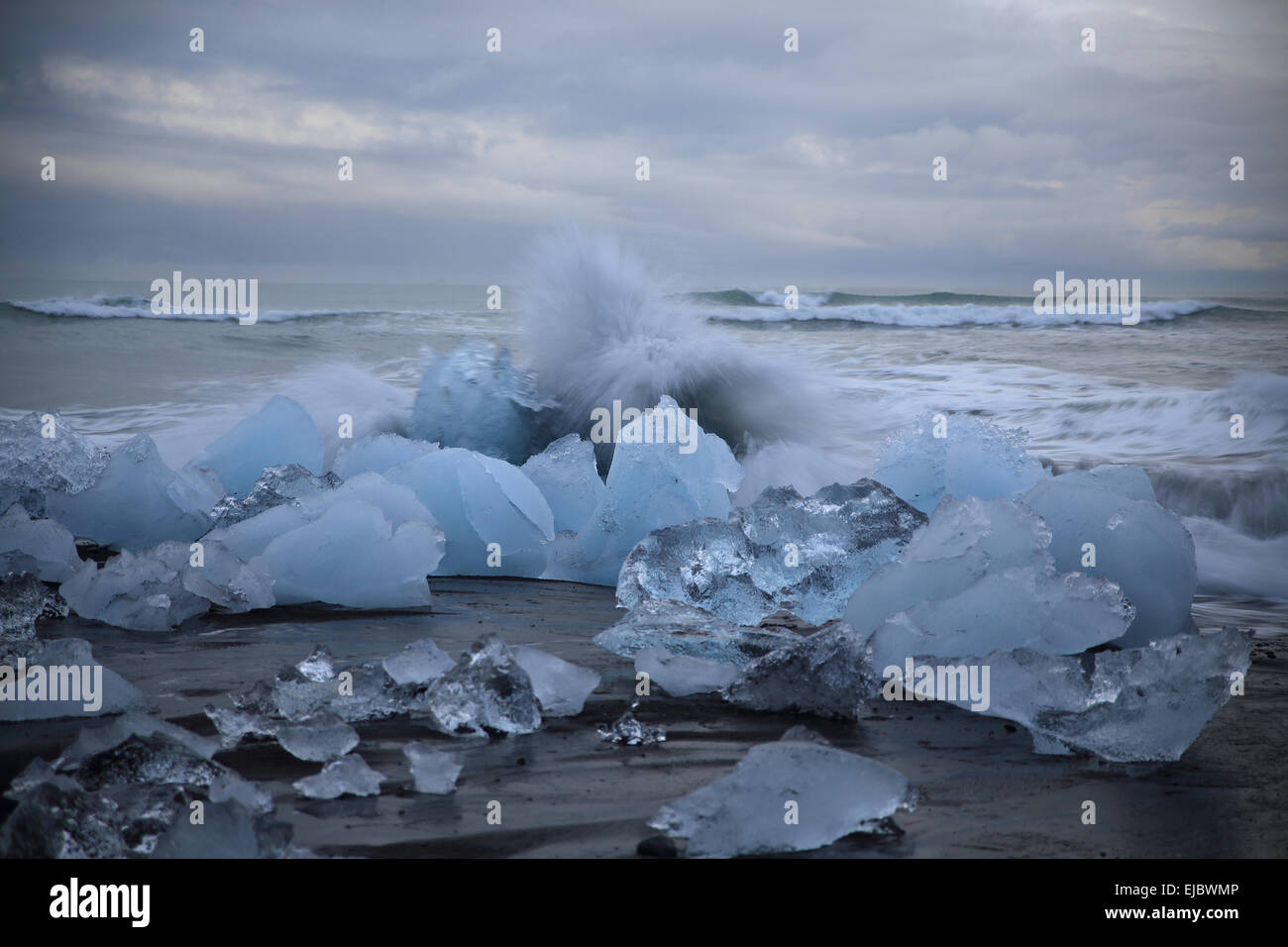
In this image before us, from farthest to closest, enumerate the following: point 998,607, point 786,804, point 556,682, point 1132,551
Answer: point 1132,551, point 998,607, point 556,682, point 786,804

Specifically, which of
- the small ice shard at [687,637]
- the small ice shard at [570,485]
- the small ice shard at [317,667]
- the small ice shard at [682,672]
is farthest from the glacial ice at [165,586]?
the small ice shard at [570,485]

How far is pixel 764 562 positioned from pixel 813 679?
1332mm

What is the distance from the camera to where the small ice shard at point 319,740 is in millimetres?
2256

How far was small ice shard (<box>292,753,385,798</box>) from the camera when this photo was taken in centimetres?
206

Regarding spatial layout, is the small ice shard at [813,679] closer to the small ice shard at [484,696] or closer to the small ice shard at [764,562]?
the small ice shard at [484,696]

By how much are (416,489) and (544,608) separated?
981mm

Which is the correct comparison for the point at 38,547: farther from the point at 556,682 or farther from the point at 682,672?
the point at 682,672

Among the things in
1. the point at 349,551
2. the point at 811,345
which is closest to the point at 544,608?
the point at 349,551

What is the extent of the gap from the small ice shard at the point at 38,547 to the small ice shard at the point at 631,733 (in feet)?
8.33

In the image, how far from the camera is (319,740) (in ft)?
7.47

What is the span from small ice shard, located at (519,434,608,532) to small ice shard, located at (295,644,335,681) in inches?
93.1

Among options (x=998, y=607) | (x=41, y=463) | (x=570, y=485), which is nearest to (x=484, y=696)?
(x=998, y=607)

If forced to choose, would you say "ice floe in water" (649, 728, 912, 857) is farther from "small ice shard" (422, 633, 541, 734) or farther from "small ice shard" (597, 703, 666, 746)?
"small ice shard" (422, 633, 541, 734)

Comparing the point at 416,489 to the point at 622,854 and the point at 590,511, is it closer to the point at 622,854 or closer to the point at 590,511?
the point at 590,511
